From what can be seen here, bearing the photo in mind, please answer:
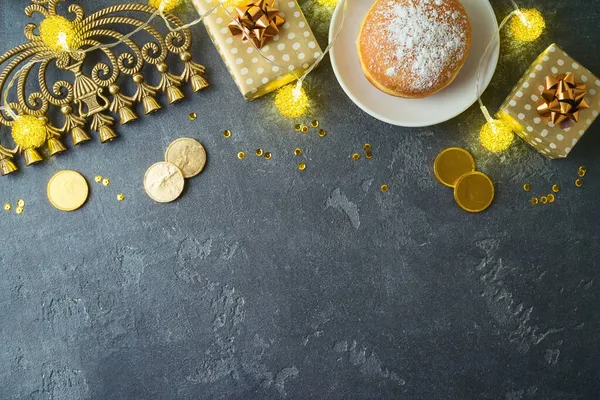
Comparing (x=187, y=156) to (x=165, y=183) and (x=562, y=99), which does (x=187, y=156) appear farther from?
(x=562, y=99)

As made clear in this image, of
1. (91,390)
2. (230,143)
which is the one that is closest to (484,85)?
(230,143)

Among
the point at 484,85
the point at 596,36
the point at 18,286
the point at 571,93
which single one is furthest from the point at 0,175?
the point at 596,36

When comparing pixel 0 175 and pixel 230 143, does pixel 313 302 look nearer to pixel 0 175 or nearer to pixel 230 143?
pixel 230 143

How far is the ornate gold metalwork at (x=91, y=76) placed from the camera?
1259 mm

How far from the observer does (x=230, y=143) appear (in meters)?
1.29

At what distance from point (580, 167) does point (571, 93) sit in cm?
21

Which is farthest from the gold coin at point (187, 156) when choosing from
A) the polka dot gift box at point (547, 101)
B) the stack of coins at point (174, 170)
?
the polka dot gift box at point (547, 101)

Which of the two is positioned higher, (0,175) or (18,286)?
(0,175)

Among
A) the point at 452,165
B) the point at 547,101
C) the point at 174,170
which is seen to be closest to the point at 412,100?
the point at 452,165

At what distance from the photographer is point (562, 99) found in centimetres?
116

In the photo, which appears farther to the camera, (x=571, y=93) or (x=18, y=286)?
(x=18, y=286)

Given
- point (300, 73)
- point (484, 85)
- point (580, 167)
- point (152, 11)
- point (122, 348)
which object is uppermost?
point (152, 11)

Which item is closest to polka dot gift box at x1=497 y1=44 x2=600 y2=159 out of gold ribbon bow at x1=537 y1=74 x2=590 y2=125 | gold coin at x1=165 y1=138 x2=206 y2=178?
gold ribbon bow at x1=537 y1=74 x2=590 y2=125

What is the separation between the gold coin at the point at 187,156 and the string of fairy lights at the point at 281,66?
217 mm
